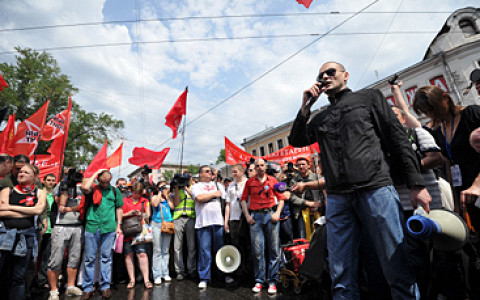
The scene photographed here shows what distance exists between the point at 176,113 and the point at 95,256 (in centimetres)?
533

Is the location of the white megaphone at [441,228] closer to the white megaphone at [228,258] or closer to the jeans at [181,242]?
the white megaphone at [228,258]

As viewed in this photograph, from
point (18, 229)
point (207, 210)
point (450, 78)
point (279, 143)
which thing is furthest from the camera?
point (279, 143)

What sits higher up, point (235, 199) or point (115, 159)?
point (115, 159)

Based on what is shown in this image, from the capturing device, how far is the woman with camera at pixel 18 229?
302 cm

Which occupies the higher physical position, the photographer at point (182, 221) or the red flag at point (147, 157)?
the red flag at point (147, 157)

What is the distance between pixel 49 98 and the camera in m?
20.1

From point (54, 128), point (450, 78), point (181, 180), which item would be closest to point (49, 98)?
point (54, 128)

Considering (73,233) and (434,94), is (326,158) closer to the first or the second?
(434,94)

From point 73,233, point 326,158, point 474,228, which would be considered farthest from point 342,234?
point 73,233

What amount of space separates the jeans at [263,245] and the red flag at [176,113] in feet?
17.8

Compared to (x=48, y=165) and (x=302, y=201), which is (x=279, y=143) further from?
(x=302, y=201)

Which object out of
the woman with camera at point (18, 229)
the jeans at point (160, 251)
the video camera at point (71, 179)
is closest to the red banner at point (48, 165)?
the video camera at point (71, 179)

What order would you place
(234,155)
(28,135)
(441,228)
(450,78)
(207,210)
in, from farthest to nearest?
(450,78) → (234,155) → (28,135) → (207,210) → (441,228)

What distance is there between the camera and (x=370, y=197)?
1.66 m
